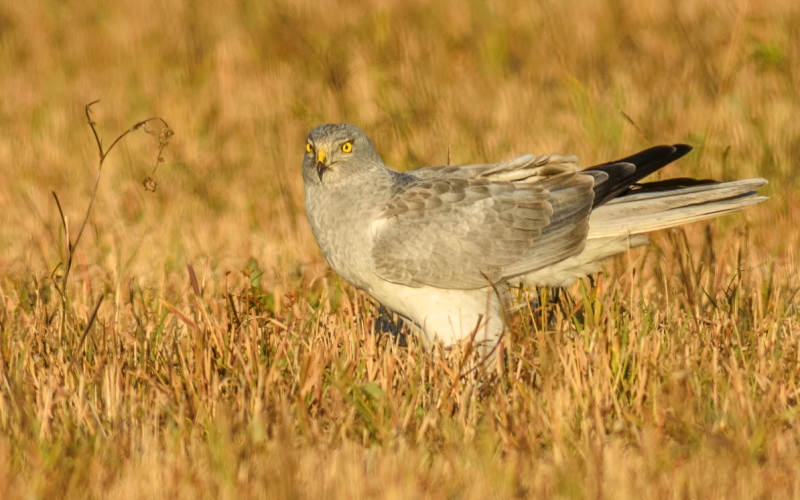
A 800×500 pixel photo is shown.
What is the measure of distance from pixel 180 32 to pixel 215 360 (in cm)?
788

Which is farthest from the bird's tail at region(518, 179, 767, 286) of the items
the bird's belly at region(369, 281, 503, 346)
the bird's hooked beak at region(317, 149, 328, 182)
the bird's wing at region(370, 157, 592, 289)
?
the bird's hooked beak at region(317, 149, 328, 182)

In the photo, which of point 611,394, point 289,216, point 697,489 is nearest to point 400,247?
point 611,394

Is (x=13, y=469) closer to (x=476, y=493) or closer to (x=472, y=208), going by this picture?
(x=476, y=493)

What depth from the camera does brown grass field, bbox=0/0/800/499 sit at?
3.67 meters

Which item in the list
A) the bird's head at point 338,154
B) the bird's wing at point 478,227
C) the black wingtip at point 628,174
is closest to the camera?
the bird's wing at point 478,227

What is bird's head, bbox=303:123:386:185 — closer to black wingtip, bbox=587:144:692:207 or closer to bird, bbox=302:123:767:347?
bird, bbox=302:123:767:347

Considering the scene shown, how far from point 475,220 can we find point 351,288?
1191 mm

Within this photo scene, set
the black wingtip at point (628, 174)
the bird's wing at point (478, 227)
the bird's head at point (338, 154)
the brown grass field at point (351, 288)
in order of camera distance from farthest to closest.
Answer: the black wingtip at point (628, 174) → the bird's head at point (338, 154) → the bird's wing at point (478, 227) → the brown grass field at point (351, 288)

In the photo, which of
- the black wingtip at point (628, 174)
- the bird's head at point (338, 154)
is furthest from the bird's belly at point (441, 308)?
the black wingtip at point (628, 174)

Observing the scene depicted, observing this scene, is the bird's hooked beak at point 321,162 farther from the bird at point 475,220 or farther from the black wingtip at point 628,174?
the black wingtip at point 628,174

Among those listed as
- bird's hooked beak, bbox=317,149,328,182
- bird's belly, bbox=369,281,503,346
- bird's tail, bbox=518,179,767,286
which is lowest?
bird's belly, bbox=369,281,503,346

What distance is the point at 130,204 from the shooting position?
8211 millimetres

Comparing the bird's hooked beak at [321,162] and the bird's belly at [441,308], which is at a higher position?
the bird's hooked beak at [321,162]

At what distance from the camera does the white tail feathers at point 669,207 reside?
5.16 meters
